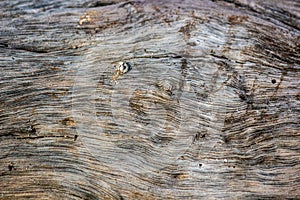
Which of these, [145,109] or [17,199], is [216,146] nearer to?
[145,109]

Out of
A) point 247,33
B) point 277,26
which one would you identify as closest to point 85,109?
point 247,33

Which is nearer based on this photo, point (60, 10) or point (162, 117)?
point (162, 117)

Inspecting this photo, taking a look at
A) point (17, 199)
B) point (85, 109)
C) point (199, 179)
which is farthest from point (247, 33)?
point (17, 199)

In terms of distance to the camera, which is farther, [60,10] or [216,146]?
[60,10]

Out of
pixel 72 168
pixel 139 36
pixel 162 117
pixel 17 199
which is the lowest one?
pixel 17 199

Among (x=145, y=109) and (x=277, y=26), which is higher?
(x=277, y=26)

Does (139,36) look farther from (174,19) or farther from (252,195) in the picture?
(252,195)
